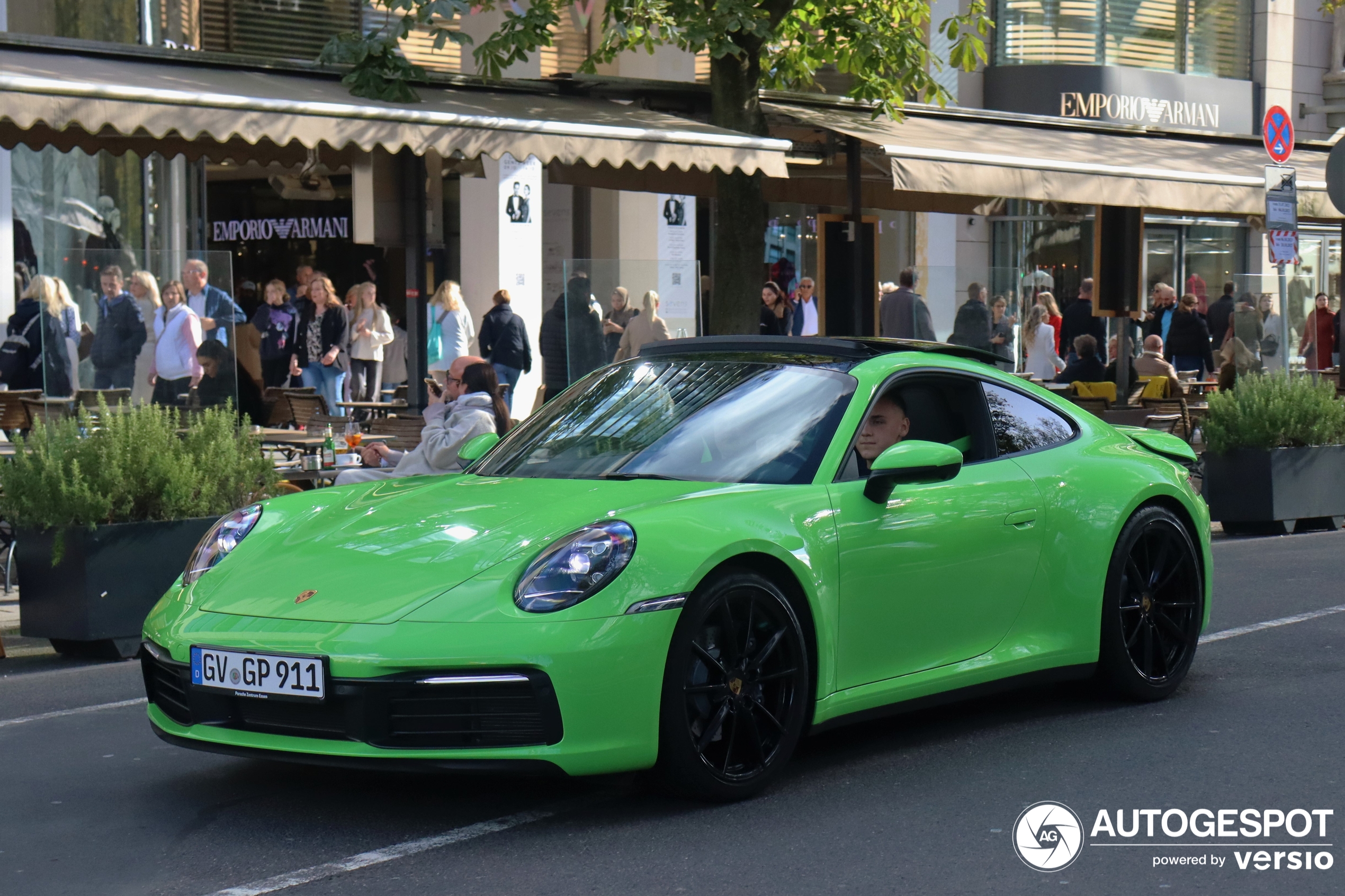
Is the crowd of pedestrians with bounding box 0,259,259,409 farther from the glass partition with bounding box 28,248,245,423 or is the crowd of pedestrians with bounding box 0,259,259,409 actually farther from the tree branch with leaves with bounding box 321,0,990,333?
the tree branch with leaves with bounding box 321,0,990,333

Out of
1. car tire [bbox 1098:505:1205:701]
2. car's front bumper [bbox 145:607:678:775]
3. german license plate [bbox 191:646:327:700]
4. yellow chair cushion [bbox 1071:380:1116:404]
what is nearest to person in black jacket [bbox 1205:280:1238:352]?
yellow chair cushion [bbox 1071:380:1116:404]

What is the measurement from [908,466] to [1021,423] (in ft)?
3.64

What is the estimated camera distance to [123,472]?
832 cm

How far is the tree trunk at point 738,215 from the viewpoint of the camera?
48.4 ft

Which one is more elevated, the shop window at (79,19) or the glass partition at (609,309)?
the shop window at (79,19)

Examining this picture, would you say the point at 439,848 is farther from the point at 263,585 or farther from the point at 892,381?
the point at 892,381

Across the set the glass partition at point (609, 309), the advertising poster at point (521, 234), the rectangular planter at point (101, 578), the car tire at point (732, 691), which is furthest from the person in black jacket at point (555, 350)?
the car tire at point (732, 691)

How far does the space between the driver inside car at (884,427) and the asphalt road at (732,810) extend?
0.99 m

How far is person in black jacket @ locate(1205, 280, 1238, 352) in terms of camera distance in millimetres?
22062

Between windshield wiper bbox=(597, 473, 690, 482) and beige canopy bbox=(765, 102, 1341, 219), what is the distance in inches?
358

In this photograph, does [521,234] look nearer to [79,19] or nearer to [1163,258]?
[79,19]

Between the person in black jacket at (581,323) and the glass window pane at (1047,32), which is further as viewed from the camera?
the glass window pane at (1047,32)

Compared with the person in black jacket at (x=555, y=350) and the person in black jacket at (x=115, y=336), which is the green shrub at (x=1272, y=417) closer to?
the person in black jacket at (x=555, y=350)

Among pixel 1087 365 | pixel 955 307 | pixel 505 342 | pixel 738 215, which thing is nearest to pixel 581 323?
pixel 738 215
